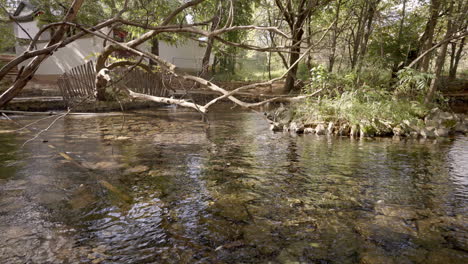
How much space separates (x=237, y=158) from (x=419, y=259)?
331 centimetres

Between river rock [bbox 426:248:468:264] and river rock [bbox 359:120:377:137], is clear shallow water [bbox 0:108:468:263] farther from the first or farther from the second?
river rock [bbox 359:120:377:137]

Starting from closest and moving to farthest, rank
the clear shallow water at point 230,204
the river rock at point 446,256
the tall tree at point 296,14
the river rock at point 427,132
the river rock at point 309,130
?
the river rock at point 446,256 → the clear shallow water at point 230,204 → the tall tree at point 296,14 → the river rock at point 427,132 → the river rock at point 309,130

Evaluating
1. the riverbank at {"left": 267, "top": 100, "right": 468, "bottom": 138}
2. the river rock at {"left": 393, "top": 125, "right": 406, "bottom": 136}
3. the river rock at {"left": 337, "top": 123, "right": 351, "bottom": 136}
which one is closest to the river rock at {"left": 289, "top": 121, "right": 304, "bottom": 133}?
the riverbank at {"left": 267, "top": 100, "right": 468, "bottom": 138}

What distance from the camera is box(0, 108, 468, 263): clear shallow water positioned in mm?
2406

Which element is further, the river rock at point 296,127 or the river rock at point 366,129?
the river rock at point 296,127

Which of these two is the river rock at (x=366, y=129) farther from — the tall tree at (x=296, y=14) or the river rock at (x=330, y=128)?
the tall tree at (x=296, y=14)

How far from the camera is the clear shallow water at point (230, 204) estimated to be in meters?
2.41

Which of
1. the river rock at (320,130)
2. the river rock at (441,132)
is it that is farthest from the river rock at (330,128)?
the river rock at (441,132)

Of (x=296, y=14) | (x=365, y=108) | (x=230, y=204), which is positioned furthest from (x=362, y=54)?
(x=230, y=204)

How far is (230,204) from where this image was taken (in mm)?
3295

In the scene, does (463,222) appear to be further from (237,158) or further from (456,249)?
(237,158)

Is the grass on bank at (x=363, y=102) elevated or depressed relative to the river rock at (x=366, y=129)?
elevated

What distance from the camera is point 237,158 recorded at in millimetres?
5262

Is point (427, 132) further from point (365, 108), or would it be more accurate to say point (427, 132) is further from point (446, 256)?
point (446, 256)
